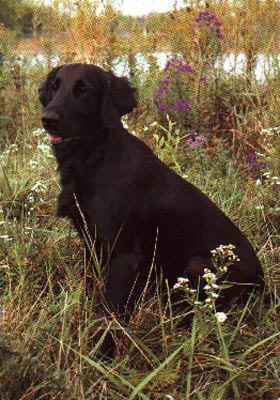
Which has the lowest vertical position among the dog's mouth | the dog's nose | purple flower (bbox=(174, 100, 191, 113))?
purple flower (bbox=(174, 100, 191, 113))

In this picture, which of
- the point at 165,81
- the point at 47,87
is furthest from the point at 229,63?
the point at 47,87

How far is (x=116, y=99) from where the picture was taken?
2531mm

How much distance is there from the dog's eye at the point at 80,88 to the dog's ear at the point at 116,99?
107 millimetres

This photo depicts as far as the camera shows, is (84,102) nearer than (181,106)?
Yes

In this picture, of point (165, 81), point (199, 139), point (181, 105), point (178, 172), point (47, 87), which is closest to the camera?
point (47, 87)

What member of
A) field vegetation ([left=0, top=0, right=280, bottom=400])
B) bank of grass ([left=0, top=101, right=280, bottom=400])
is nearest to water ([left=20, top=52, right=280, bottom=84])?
field vegetation ([left=0, top=0, right=280, bottom=400])

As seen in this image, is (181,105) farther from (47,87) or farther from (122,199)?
(122,199)

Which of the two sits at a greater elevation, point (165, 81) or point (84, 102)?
point (84, 102)

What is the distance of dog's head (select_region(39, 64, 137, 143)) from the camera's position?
2.34 m

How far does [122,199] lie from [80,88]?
1.87 feet

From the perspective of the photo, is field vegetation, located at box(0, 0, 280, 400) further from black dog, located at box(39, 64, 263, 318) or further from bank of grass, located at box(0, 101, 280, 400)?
black dog, located at box(39, 64, 263, 318)

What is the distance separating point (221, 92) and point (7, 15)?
7.33 m

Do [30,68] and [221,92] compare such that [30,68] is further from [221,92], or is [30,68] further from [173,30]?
[221,92]

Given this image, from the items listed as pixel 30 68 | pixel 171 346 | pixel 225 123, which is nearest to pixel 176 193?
pixel 171 346
